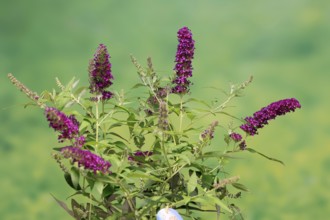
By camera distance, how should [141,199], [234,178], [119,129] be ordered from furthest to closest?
[119,129]
[141,199]
[234,178]

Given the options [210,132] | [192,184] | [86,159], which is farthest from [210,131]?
[86,159]

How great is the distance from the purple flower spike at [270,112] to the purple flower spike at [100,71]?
0.29 meters

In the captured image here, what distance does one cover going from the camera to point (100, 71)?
130cm

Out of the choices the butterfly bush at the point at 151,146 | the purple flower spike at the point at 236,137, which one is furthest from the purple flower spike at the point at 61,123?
the purple flower spike at the point at 236,137

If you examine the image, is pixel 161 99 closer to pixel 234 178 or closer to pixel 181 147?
pixel 181 147

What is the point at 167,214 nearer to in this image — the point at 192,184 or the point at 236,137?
the point at 192,184

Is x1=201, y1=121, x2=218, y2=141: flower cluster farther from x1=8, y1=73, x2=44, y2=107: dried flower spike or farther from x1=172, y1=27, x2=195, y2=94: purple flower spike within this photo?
x1=8, y1=73, x2=44, y2=107: dried flower spike

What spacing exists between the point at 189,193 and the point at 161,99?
0.72 feet

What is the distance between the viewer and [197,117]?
4.61ft

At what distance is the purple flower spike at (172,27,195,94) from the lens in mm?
1359

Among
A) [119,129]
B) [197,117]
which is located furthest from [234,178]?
[119,129]

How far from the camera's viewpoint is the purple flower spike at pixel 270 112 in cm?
132

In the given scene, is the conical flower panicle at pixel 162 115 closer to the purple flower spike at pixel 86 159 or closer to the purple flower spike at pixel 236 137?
the purple flower spike at pixel 86 159

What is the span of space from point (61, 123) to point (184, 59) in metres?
0.34
